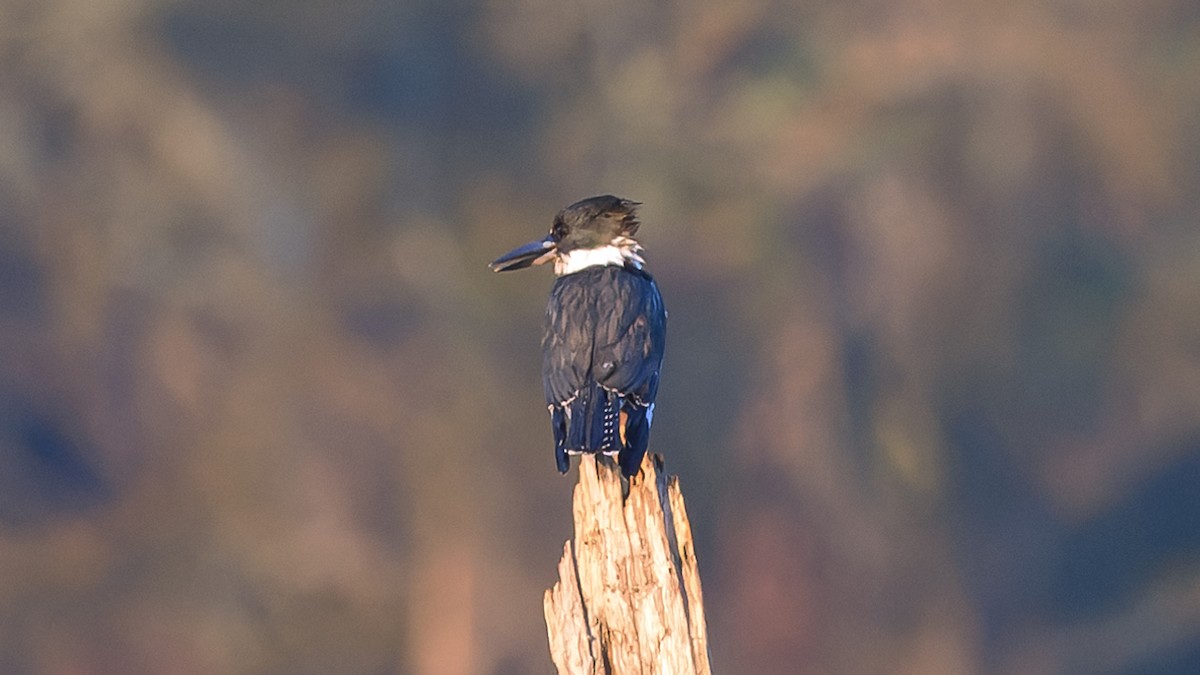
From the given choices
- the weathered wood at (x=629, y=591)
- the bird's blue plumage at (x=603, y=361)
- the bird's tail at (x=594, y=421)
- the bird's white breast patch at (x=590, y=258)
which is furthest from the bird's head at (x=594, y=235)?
the weathered wood at (x=629, y=591)

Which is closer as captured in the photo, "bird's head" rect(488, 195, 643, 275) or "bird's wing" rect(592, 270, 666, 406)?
"bird's wing" rect(592, 270, 666, 406)

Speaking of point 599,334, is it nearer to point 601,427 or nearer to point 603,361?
point 603,361

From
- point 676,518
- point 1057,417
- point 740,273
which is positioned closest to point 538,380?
point 740,273

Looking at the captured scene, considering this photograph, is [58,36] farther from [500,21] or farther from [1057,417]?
[1057,417]

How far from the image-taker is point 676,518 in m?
2.78

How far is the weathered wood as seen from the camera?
108 inches

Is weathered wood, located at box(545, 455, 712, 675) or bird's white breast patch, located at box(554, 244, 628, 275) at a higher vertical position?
bird's white breast patch, located at box(554, 244, 628, 275)

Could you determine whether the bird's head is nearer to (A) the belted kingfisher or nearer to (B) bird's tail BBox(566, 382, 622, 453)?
(A) the belted kingfisher

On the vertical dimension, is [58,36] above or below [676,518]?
above

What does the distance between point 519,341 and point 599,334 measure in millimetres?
2753

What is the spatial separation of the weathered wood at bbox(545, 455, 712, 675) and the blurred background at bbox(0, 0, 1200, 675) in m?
3.06

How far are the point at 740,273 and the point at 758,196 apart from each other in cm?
31

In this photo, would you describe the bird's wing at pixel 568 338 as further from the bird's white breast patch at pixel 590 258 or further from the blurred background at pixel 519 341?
the blurred background at pixel 519 341

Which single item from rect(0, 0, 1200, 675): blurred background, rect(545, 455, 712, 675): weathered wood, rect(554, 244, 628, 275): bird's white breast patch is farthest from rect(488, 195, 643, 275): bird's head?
rect(0, 0, 1200, 675): blurred background
